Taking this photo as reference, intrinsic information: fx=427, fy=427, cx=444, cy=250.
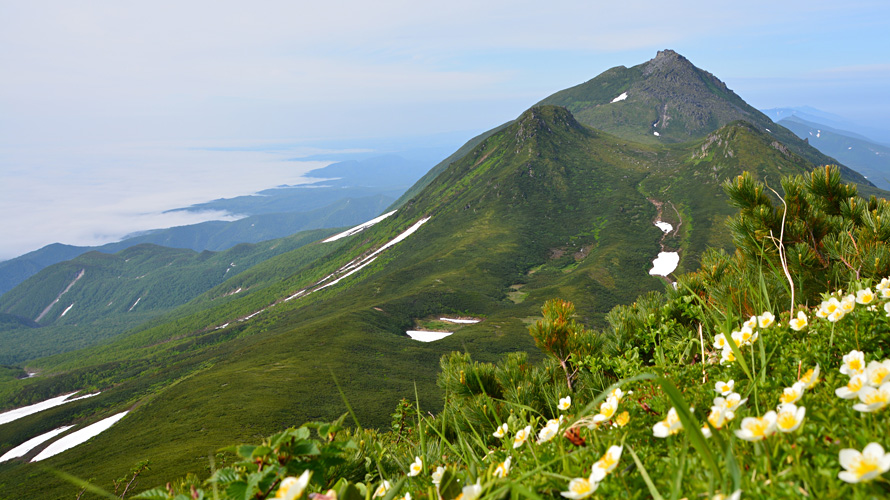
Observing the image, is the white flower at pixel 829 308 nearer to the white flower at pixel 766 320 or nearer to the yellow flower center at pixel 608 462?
the white flower at pixel 766 320

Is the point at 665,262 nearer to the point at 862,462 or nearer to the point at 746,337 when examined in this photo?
the point at 746,337

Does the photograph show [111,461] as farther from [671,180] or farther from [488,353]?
[671,180]

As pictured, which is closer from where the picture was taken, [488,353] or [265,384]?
[265,384]

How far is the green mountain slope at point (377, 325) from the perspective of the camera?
2766 inches

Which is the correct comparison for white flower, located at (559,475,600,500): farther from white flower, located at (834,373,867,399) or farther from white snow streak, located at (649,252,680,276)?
white snow streak, located at (649,252,680,276)

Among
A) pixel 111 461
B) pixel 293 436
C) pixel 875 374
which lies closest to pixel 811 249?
pixel 875 374

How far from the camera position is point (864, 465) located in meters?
1.05

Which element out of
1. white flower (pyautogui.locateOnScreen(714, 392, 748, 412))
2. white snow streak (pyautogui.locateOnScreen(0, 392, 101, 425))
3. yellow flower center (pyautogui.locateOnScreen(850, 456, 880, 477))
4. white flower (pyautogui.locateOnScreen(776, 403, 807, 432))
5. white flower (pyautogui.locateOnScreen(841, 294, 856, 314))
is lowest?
white snow streak (pyautogui.locateOnScreen(0, 392, 101, 425))

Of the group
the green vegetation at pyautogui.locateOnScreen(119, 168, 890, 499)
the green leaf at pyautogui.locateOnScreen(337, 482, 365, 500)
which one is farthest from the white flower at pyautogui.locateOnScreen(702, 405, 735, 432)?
the green leaf at pyautogui.locateOnScreen(337, 482, 365, 500)

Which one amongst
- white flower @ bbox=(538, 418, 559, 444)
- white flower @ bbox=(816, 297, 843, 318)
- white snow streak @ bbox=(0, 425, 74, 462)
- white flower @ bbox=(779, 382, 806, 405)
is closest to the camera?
white flower @ bbox=(779, 382, 806, 405)

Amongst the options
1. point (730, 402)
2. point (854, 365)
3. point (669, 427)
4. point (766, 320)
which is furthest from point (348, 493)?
point (766, 320)

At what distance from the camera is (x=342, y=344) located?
101 m

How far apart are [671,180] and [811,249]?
212 m

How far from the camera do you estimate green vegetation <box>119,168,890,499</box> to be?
1.33 metres
